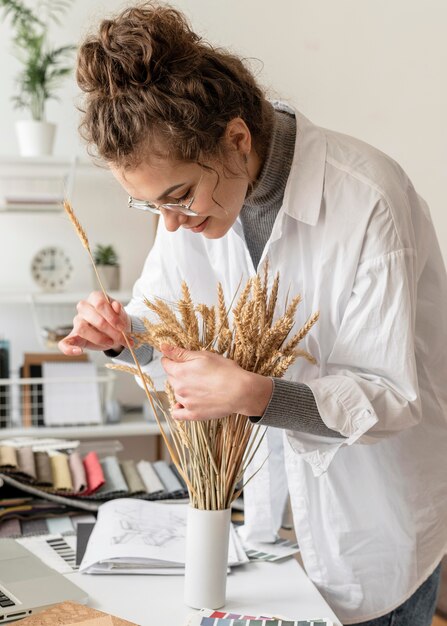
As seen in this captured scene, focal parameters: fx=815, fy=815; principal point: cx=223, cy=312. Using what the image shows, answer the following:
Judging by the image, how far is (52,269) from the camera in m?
3.20

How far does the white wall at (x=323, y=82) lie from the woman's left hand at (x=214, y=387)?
232 cm

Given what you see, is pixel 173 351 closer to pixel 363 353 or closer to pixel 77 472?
pixel 363 353

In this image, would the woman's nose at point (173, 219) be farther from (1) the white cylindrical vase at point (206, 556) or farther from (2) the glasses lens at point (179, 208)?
(1) the white cylindrical vase at point (206, 556)

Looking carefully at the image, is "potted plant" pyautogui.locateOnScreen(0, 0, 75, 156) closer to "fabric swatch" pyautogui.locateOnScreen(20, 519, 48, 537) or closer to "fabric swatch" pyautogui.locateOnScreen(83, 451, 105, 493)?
"fabric swatch" pyautogui.locateOnScreen(83, 451, 105, 493)

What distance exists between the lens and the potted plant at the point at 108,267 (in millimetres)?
3191

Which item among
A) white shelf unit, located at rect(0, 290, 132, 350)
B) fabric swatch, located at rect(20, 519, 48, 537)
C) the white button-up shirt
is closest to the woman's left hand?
the white button-up shirt

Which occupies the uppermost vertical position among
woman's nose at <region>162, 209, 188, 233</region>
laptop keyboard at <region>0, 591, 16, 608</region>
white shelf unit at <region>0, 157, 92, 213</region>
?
woman's nose at <region>162, 209, 188, 233</region>

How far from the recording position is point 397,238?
1.21m

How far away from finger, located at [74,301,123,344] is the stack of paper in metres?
0.34

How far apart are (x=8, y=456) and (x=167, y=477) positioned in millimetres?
338

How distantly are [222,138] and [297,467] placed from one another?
0.55 m

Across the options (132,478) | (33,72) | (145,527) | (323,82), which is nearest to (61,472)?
(132,478)

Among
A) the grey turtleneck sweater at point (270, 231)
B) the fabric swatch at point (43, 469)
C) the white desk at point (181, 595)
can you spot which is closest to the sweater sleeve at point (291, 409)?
the grey turtleneck sweater at point (270, 231)

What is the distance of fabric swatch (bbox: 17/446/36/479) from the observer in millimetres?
1670
